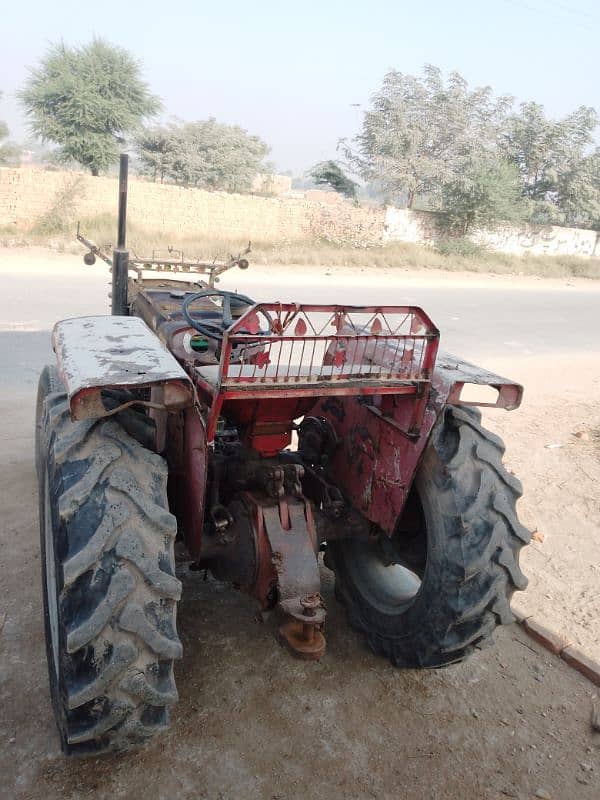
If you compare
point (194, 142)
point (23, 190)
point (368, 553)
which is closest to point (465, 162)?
point (194, 142)

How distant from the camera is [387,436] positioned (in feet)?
9.20

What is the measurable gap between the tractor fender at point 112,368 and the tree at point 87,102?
84.0 ft

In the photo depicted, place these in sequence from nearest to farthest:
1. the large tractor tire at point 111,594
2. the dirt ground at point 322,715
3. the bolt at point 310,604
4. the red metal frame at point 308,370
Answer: the large tractor tire at point 111,594 → the red metal frame at point 308,370 → the dirt ground at point 322,715 → the bolt at point 310,604

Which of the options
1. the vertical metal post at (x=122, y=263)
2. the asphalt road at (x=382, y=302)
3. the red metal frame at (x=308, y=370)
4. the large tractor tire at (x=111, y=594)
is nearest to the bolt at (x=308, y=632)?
the large tractor tire at (x=111, y=594)

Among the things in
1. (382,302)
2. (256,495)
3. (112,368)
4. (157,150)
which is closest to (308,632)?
(256,495)

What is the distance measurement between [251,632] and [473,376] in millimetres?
1649

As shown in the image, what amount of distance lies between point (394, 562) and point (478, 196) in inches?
1065

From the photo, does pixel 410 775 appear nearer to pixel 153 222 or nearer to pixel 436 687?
pixel 436 687

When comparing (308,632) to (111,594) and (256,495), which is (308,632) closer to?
(256,495)

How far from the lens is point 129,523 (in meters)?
2.02

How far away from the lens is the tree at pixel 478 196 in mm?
27453

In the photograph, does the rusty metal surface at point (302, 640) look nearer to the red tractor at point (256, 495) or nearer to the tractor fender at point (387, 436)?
the red tractor at point (256, 495)

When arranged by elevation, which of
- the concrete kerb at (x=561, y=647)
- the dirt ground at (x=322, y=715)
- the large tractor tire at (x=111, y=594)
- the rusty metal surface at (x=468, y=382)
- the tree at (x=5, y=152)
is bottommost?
the dirt ground at (x=322, y=715)

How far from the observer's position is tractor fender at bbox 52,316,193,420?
200 cm
